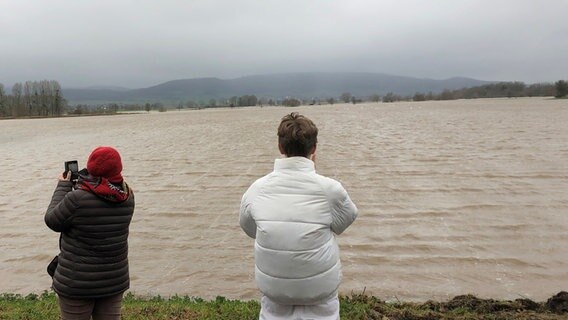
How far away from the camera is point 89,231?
333 cm

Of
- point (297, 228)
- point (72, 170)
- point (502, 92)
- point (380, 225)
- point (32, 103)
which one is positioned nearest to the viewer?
point (297, 228)

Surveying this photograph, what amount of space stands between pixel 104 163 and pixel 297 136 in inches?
56.3

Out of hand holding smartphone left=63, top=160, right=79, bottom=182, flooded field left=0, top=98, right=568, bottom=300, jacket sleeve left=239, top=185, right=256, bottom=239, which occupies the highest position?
hand holding smartphone left=63, top=160, right=79, bottom=182

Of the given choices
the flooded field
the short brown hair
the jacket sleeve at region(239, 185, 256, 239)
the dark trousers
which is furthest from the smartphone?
the flooded field

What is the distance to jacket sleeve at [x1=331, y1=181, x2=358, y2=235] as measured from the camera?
9.18 ft

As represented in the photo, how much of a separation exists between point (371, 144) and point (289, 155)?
862 inches

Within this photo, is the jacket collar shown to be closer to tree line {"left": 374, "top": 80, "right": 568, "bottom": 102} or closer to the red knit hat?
the red knit hat

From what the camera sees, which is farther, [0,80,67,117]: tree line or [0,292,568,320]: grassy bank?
[0,80,67,117]: tree line

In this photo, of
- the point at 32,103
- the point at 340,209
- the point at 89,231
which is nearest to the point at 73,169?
the point at 89,231

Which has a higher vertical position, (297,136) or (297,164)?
(297,136)

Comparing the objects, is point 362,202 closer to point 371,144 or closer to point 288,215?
point 288,215

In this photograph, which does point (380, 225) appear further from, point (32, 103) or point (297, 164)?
point (32, 103)

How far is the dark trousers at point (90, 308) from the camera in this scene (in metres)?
3.37

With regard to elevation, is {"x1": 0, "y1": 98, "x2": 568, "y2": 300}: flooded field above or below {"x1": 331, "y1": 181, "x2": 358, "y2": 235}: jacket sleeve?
below
